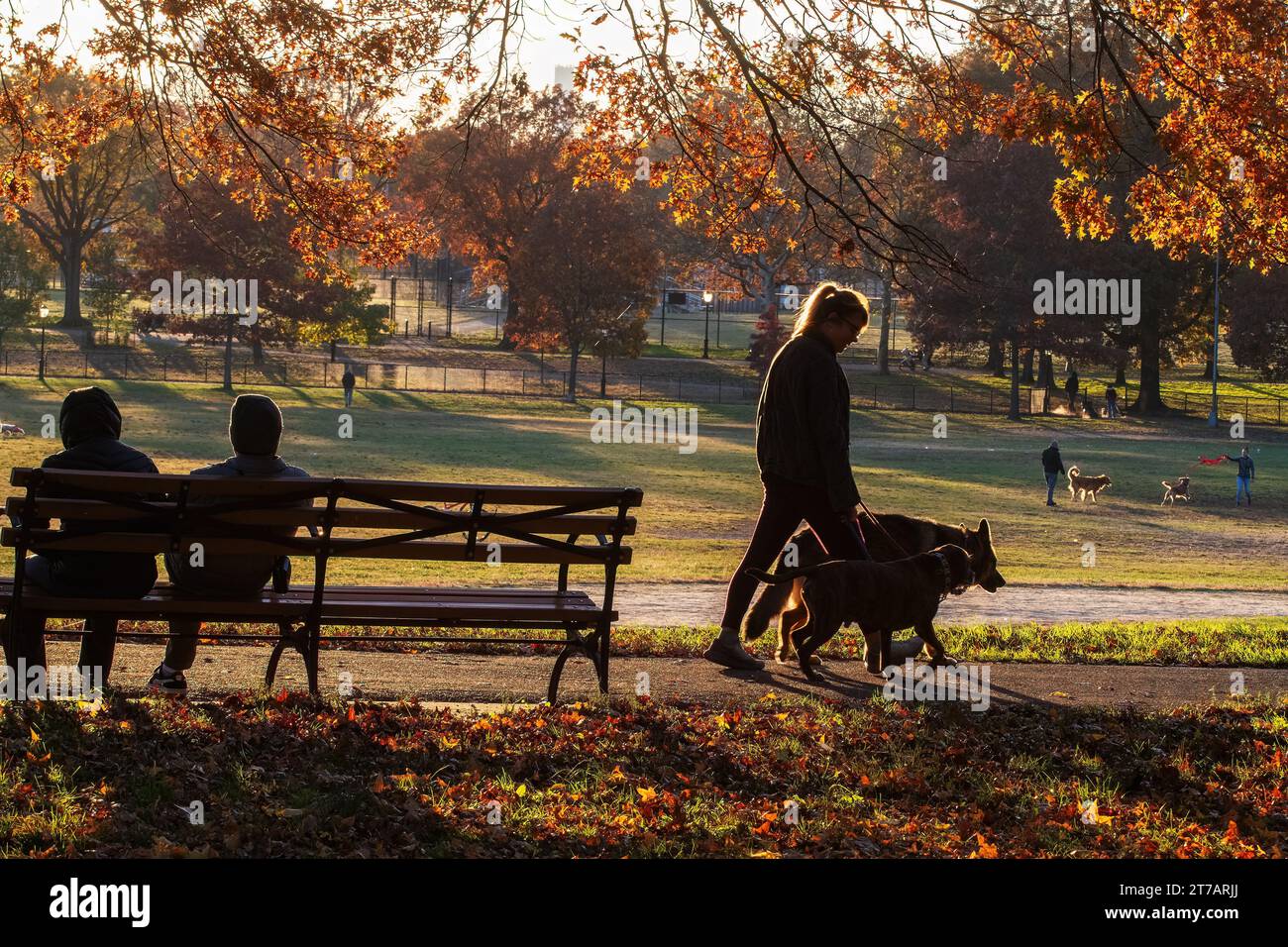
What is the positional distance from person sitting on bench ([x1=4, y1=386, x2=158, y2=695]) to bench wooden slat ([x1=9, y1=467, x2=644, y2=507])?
177mm

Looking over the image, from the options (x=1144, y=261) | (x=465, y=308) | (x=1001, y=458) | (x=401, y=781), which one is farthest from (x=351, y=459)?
(x=465, y=308)

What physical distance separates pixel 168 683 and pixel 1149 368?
5998 cm

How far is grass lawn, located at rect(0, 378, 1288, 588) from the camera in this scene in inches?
877

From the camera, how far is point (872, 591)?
8.08 m

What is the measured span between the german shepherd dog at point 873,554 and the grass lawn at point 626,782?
4.03 feet

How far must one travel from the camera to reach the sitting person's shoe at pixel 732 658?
28.1ft

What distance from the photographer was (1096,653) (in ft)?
33.6

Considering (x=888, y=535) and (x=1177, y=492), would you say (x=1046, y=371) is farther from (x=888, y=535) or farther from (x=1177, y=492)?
(x=888, y=535)

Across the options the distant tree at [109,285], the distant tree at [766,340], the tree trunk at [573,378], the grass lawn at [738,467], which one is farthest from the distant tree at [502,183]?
the grass lawn at [738,467]

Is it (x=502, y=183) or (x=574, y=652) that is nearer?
(x=574, y=652)

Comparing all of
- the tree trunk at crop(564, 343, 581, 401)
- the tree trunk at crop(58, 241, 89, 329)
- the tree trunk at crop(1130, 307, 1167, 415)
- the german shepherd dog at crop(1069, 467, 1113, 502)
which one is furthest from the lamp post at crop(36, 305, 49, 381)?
the tree trunk at crop(1130, 307, 1167, 415)

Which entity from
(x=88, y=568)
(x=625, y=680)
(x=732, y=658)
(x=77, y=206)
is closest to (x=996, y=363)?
(x=77, y=206)

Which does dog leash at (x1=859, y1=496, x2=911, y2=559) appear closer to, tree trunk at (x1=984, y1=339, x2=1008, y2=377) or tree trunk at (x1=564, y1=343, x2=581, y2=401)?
tree trunk at (x1=564, y1=343, x2=581, y2=401)

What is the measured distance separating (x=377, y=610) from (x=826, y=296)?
9.35 ft
